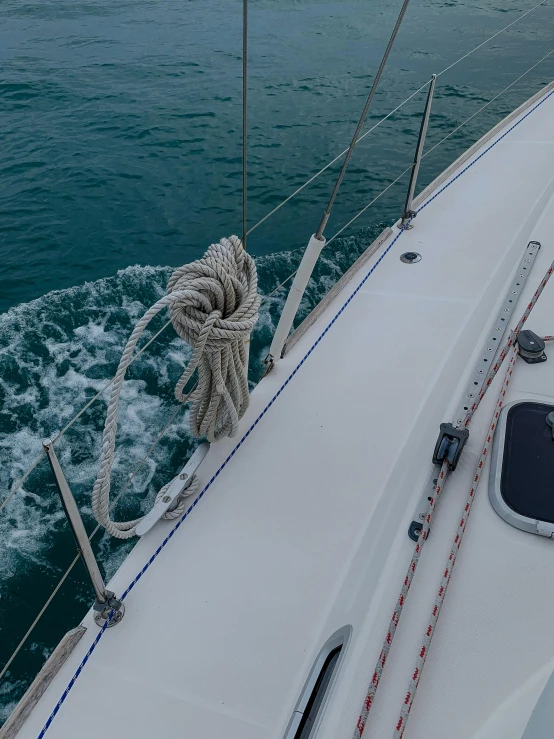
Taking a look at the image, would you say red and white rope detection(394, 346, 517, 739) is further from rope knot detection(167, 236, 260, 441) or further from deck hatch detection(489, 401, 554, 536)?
rope knot detection(167, 236, 260, 441)

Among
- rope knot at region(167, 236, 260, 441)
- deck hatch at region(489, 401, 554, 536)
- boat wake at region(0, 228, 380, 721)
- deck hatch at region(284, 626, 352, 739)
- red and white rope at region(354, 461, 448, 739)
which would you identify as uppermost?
rope knot at region(167, 236, 260, 441)

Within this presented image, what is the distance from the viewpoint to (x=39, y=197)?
250 inches

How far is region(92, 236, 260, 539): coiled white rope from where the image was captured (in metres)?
1.56

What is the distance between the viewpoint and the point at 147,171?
683 centimetres

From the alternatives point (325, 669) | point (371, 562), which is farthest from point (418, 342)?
point (325, 669)

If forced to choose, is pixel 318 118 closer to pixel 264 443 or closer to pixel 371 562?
pixel 264 443

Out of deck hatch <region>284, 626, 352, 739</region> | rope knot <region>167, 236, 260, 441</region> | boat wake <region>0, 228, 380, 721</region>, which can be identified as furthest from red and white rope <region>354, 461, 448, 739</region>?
boat wake <region>0, 228, 380, 721</region>

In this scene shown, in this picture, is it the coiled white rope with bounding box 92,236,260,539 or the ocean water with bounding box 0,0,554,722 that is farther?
the ocean water with bounding box 0,0,554,722

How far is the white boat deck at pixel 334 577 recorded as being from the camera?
1444 millimetres

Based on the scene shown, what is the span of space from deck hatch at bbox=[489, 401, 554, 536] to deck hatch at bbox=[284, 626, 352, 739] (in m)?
0.59

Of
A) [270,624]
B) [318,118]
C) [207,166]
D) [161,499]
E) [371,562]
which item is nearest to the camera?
[270,624]

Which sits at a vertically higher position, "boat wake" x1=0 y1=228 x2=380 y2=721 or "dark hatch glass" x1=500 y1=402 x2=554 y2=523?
"dark hatch glass" x1=500 y1=402 x2=554 y2=523

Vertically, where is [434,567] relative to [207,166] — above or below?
above

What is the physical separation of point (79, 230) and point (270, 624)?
5.15 metres
